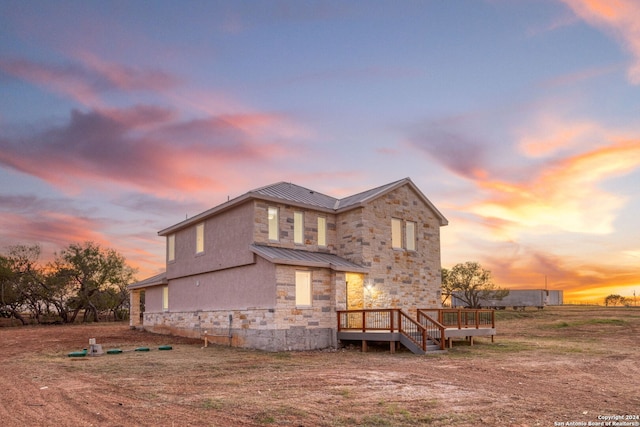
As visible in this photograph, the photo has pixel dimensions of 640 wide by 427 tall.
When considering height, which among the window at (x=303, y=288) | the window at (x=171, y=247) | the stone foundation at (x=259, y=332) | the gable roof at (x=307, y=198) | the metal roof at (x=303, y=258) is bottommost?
the stone foundation at (x=259, y=332)

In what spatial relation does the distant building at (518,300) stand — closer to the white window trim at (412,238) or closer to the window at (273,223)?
the white window trim at (412,238)

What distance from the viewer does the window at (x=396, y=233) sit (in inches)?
940

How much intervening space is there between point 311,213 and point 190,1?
33.9ft

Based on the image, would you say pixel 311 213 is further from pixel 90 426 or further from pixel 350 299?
pixel 90 426

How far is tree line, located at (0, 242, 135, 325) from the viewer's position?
139ft

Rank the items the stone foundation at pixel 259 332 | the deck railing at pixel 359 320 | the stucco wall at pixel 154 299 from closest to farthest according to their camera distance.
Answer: the stone foundation at pixel 259 332, the deck railing at pixel 359 320, the stucco wall at pixel 154 299

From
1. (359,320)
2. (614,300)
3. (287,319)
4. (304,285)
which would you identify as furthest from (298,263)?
(614,300)

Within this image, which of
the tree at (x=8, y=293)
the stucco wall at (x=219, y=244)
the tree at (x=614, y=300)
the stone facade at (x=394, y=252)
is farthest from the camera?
the tree at (x=614, y=300)

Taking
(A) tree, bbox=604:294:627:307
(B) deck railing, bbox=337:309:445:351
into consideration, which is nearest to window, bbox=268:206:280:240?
(B) deck railing, bbox=337:309:445:351

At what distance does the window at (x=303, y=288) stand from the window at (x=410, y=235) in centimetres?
638

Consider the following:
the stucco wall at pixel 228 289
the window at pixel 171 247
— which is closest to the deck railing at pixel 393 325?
the stucco wall at pixel 228 289

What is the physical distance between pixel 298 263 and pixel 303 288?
1410 mm

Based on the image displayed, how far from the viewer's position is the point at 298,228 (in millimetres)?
22281

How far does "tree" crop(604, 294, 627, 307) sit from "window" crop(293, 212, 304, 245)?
73041 mm
